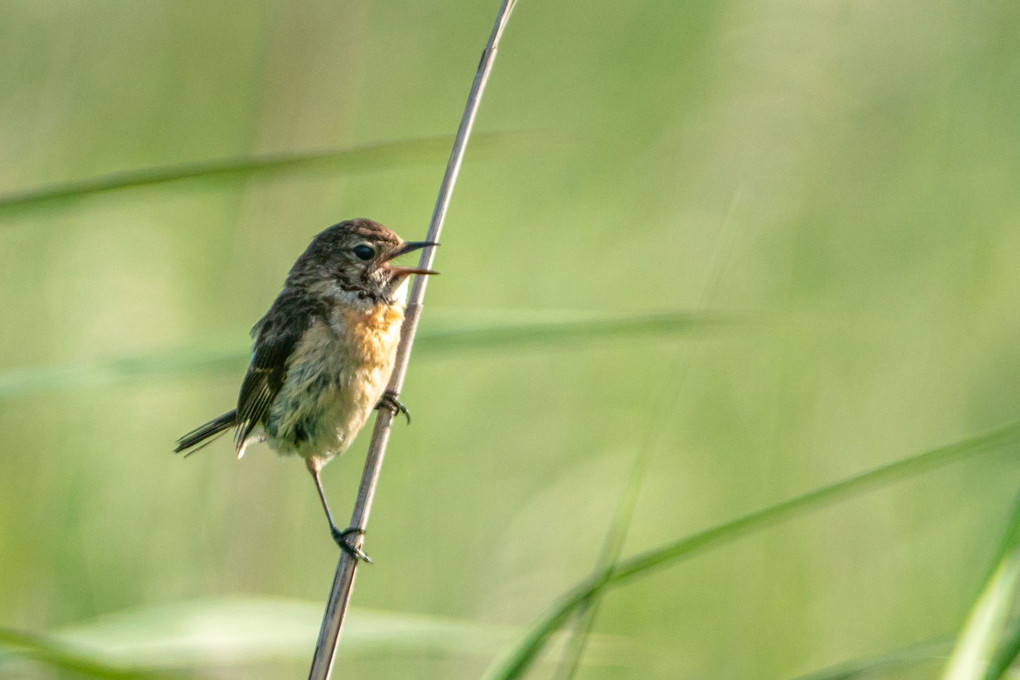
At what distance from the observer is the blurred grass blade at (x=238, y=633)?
2.50 meters

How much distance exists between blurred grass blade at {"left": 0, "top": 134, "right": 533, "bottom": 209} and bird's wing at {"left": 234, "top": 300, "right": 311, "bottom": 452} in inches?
74.2

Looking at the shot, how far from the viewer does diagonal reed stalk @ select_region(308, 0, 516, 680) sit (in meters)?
2.51

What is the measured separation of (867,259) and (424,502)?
8.73ft

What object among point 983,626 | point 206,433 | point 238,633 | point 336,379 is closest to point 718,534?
point 983,626

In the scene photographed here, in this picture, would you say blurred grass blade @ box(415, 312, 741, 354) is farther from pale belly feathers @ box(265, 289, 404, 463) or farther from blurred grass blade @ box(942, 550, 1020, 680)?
pale belly feathers @ box(265, 289, 404, 463)

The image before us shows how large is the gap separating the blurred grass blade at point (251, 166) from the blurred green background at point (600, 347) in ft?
5.29

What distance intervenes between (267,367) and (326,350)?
36 centimetres

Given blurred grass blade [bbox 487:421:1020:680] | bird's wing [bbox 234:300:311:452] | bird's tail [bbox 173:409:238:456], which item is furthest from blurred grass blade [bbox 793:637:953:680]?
bird's tail [bbox 173:409:238:456]

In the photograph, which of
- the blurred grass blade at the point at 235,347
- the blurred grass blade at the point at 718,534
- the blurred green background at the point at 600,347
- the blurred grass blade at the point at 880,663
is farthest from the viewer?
the blurred green background at the point at 600,347

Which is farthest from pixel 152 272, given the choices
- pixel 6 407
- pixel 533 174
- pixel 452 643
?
pixel 452 643

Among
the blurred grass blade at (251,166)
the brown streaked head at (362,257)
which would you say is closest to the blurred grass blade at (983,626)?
the blurred grass blade at (251,166)

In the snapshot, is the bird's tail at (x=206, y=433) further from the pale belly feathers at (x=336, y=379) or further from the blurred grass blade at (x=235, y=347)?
the blurred grass blade at (x=235, y=347)

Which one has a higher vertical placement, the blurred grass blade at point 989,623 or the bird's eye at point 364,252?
the bird's eye at point 364,252

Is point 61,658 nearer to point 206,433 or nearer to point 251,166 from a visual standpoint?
point 251,166
